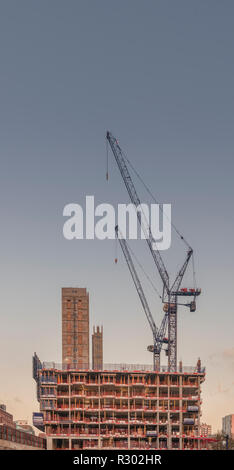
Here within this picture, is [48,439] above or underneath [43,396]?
underneath

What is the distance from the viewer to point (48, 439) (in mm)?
197875

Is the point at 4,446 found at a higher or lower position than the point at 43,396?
lower
